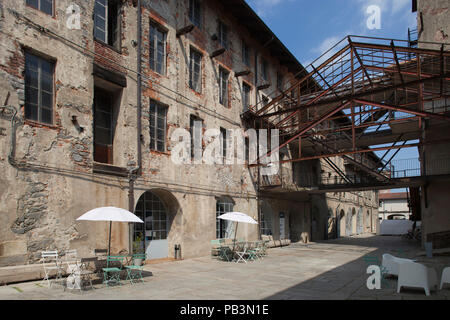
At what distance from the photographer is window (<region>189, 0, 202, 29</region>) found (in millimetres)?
16391

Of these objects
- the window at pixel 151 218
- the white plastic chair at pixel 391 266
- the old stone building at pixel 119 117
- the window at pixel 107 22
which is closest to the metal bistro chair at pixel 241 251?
the old stone building at pixel 119 117

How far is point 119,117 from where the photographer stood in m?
12.4

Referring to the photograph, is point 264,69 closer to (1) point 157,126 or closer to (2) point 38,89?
(1) point 157,126

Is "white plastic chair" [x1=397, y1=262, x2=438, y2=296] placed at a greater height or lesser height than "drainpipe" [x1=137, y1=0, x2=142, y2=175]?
lesser

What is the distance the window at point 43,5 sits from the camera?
9969 mm

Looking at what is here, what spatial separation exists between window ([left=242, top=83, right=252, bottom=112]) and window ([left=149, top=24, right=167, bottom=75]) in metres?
6.63

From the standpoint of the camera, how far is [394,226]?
41594 millimetres

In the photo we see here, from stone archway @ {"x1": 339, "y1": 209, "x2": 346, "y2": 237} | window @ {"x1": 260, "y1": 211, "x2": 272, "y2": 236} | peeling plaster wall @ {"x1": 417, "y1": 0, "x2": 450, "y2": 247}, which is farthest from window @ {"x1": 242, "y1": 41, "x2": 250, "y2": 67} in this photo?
stone archway @ {"x1": 339, "y1": 209, "x2": 346, "y2": 237}

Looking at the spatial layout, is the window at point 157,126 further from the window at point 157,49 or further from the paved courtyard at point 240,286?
the paved courtyard at point 240,286

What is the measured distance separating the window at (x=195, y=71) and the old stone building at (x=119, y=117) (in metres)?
0.05

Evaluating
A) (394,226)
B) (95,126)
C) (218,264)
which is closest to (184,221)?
(218,264)

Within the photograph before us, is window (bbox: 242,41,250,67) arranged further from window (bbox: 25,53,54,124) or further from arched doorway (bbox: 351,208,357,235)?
arched doorway (bbox: 351,208,357,235)

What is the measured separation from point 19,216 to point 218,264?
678 cm
